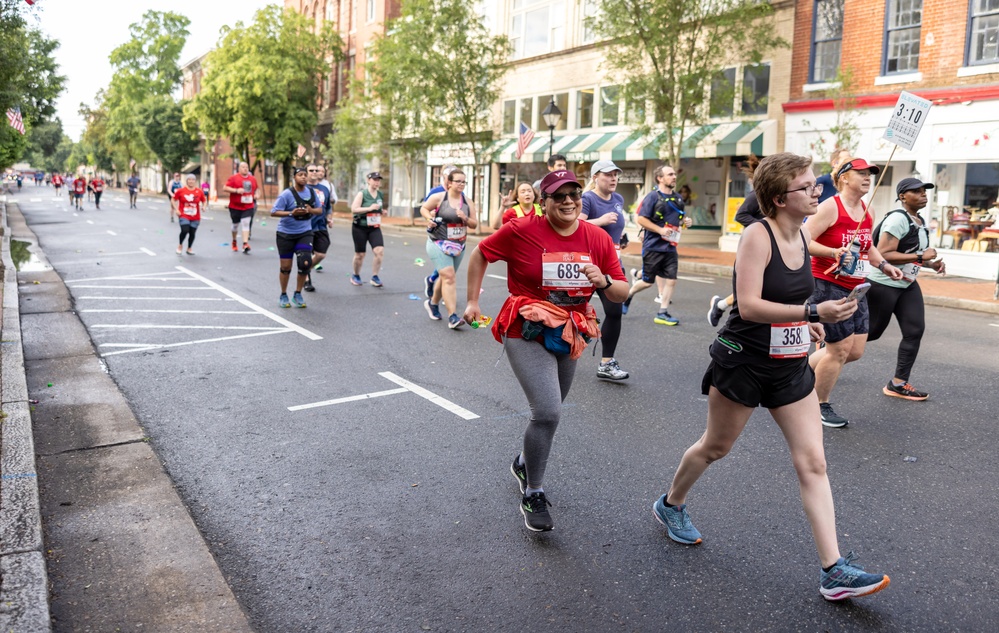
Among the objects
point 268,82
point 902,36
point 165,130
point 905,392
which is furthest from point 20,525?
point 165,130

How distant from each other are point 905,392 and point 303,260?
7.53 meters

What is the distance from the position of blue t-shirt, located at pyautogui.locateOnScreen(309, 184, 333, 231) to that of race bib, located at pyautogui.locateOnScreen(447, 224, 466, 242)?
2472mm

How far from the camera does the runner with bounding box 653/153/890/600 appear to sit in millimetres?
3422

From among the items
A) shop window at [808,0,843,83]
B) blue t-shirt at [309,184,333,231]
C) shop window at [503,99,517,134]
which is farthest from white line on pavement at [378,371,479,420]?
shop window at [503,99,517,134]

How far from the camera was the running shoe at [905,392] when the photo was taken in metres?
6.87

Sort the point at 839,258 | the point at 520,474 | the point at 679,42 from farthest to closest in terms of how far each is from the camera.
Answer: the point at 679,42 < the point at 839,258 < the point at 520,474

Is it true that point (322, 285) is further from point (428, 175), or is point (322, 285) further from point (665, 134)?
point (428, 175)

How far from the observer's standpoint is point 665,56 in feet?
67.2

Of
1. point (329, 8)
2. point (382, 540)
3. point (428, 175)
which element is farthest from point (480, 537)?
point (329, 8)

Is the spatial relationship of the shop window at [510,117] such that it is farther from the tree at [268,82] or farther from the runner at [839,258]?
the runner at [839,258]

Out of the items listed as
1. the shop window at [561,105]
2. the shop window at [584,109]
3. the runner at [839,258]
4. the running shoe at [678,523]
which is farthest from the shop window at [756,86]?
the running shoe at [678,523]

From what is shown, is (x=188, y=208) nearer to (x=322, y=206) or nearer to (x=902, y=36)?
(x=322, y=206)

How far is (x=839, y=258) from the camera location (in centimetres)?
529

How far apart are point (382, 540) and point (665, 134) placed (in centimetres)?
1902
